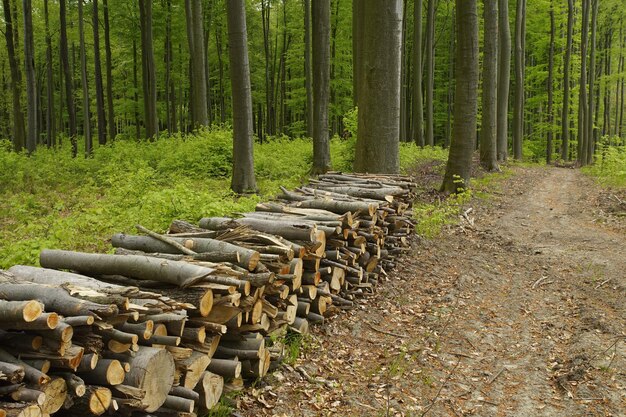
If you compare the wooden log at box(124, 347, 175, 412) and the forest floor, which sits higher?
the wooden log at box(124, 347, 175, 412)

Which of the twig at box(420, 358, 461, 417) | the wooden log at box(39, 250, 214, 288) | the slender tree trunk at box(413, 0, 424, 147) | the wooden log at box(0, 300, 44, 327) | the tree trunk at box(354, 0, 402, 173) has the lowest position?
the twig at box(420, 358, 461, 417)

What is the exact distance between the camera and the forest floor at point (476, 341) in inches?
190

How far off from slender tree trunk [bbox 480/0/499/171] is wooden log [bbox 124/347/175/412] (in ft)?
56.9

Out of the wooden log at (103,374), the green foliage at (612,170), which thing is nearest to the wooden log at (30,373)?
the wooden log at (103,374)

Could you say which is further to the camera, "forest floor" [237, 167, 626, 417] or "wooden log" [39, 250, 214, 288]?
"forest floor" [237, 167, 626, 417]

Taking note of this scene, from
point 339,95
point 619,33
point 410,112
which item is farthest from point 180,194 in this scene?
point 619,33

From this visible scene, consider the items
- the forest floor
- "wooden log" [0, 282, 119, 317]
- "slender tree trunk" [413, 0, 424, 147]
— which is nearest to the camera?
"wooden log" [0, 282, 119, 317]

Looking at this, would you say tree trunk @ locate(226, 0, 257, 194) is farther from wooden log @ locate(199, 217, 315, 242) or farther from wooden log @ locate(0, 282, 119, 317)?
wooden log @ locate(0, 282, 119, 317)

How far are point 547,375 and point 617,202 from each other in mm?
11225

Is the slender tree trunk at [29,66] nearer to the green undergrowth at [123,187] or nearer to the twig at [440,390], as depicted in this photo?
the green undergrowth at [123,187]

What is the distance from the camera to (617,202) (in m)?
14.6

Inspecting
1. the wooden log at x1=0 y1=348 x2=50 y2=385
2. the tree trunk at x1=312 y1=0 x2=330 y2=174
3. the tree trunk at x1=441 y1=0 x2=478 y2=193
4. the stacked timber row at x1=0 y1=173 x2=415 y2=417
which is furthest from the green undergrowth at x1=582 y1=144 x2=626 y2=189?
the wooden log at x1=0 y1=348 x2=50 y2=385

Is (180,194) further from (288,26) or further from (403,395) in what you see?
(288,26)

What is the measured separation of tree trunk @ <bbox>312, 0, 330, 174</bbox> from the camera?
49.9 feet
